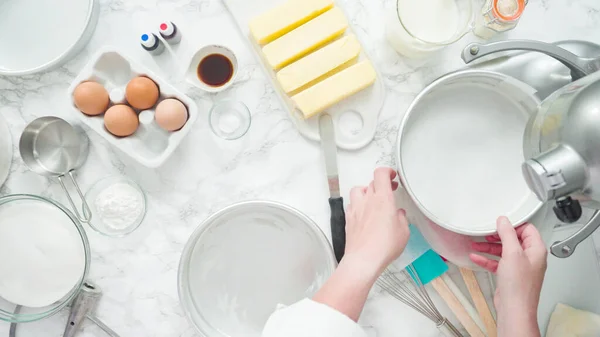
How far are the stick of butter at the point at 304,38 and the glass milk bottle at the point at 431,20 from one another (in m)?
0.12

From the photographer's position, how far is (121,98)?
0.79m

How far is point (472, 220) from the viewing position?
816 mm

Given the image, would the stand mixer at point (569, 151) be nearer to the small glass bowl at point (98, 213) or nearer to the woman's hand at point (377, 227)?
the woman's hand at point (377, 227)

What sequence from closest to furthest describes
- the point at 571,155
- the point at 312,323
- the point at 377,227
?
the point at 571,155
the point at 312,323
the point at 377,227

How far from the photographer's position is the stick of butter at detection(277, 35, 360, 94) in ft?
2.73

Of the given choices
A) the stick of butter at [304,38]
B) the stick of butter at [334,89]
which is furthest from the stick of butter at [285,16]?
the stick of butter at [334,89]

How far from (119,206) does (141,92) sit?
23 centimetres

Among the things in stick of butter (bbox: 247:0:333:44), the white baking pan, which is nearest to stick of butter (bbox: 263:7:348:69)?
stick of butter (bbox: 247:0:333:44)

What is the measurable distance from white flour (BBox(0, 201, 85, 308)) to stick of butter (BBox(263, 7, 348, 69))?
1.65 ft

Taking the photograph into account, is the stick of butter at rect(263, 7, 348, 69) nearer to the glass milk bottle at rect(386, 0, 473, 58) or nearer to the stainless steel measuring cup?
the glass milk bottle at rect(386, 0, 473, 58)

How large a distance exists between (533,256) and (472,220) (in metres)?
0.16

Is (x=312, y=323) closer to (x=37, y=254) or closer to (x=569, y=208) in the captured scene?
(x=569, y=208)

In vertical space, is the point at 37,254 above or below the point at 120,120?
below

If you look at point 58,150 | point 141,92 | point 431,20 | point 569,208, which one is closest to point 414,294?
point 569,208
